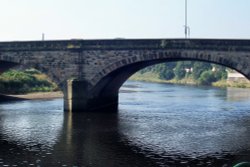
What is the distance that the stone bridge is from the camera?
169 ft

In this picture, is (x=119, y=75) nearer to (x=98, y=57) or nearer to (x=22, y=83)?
(x=98, y=57)

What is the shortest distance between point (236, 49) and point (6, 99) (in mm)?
44937

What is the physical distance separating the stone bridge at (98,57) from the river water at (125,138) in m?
4.43

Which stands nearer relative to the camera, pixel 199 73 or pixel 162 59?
pixel 162 59

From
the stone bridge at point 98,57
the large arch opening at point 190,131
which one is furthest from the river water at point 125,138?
the stone bridge at point 98,57

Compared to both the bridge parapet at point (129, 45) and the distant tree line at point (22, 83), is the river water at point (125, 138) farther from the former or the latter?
A: the distant tree line at point (22, 83)

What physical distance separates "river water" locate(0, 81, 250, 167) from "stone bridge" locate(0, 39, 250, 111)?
443 centimetres

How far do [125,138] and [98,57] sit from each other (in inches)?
821

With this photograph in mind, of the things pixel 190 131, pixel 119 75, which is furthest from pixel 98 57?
pixel 190 131

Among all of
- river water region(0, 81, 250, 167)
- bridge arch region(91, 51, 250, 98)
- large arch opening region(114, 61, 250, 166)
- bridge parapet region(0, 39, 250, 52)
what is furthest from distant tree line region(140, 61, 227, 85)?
bridge parapet region(0, 39, 250, 52)

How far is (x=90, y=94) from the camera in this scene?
59.1 meters

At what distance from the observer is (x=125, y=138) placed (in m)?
39.4

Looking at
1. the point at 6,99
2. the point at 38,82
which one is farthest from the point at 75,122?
the point at 38,82

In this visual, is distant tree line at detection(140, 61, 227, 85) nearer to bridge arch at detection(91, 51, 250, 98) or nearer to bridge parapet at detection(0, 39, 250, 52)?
bridge arch at detection(91, 51, 250, 98)
